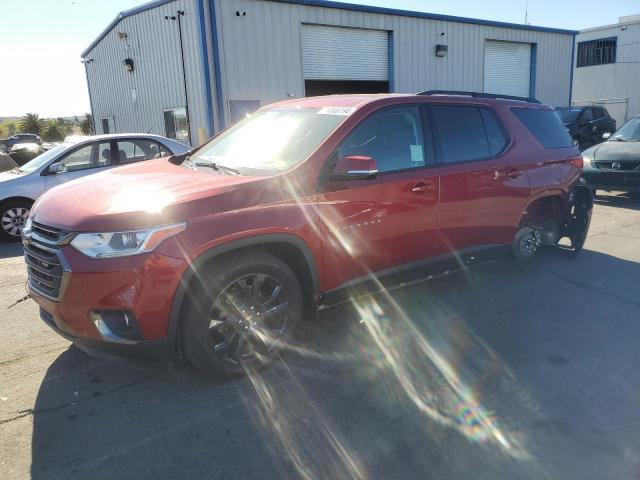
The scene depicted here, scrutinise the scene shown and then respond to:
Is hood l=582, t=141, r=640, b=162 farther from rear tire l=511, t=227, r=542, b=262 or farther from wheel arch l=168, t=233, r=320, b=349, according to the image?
wheel arch l=168, t=233, r=320, b=349

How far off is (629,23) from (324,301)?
32387 millimetres

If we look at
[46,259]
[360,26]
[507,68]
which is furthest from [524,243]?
[507,68]

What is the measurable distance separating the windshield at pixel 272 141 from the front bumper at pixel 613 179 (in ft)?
21.9

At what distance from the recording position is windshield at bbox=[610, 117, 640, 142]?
31.9 ft

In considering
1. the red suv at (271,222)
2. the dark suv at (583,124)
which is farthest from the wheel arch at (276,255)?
the dark suv at (583,124)

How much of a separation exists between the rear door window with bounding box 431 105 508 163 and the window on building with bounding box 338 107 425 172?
257 mm

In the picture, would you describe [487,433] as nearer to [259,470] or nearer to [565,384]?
[565,384]

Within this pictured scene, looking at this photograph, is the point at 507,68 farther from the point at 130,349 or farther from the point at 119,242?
the point at 130,349

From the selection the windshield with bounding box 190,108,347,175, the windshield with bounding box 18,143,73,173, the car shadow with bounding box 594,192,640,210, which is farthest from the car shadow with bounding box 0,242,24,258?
the car shadow with bounding box 594,192,640,210

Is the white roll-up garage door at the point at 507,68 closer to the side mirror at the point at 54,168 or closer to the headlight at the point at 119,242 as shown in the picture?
the side mirror at the point at 54,168

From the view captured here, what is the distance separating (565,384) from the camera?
324 cm

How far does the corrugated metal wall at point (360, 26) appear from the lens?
41.2 feet

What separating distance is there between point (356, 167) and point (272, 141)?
853 mm

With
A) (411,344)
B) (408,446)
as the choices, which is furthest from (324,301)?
(408,446)
